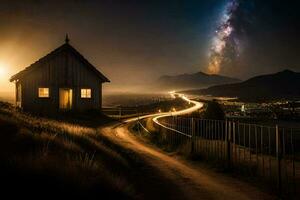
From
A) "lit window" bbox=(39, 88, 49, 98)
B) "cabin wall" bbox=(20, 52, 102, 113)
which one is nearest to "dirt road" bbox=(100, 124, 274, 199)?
"cabin wall" bbox=(20, 52, 102, 113)

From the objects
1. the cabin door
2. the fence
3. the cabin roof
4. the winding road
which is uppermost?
the cabin roof

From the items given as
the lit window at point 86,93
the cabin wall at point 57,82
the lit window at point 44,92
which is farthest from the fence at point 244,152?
the lit window at point 44,92

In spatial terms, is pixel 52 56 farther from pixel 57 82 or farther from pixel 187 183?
pixel 187 183

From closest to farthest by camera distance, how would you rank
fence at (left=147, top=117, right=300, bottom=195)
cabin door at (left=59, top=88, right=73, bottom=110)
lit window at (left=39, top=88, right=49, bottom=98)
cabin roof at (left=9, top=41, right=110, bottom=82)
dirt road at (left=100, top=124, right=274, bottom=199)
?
dirt road at (left=100, top=124, right=274, bottom=199) < fence at (left=147, top=117, right=300, bottom=195) < cabin roof at (left=9, top=41, right=110, bottom=82) < lit window at (left=39, top=88, right=49, bottom=98) < cabin door at (left=59, top=88, right=73, bottom=110)

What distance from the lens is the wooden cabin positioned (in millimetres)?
35719

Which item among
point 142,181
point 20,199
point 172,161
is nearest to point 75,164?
point 20,199

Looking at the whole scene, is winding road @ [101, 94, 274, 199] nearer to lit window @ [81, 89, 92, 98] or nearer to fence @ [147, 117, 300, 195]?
fence @ [147, 117, 300, 195]

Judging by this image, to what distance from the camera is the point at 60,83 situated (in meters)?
36.8

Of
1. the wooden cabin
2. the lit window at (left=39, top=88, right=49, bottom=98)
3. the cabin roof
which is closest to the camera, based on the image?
the cabin roof

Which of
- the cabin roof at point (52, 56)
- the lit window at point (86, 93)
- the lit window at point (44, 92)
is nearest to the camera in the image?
the cabin roof at point (52, 56)

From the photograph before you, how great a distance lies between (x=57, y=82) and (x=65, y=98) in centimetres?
229

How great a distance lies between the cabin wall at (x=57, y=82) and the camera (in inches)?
1407

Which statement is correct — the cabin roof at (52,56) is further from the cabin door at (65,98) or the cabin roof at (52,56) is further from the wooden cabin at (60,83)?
the cabin door at (65,98)

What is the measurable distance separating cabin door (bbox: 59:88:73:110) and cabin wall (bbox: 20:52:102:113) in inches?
20.8
